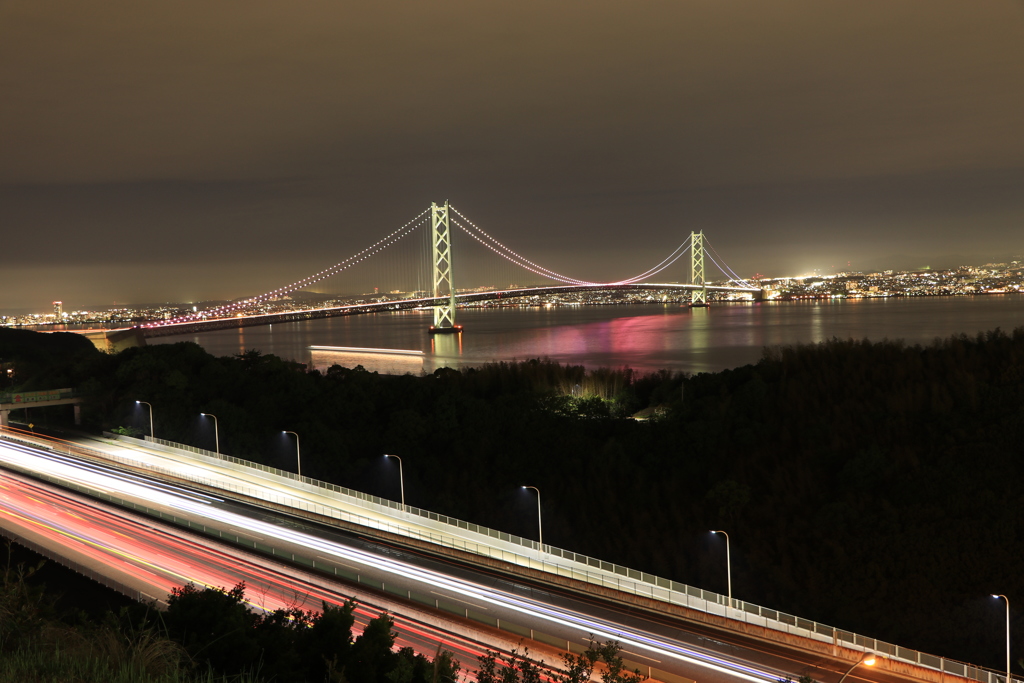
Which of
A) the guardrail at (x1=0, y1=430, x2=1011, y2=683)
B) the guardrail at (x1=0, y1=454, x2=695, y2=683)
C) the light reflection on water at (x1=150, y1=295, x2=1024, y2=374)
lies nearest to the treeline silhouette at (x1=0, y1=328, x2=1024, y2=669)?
the guardrail at (x1=0, y1=430, x2=1011, y2=683)

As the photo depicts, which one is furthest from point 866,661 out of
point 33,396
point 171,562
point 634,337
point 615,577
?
point 634,337

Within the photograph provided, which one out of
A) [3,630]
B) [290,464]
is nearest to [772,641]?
[3,630]

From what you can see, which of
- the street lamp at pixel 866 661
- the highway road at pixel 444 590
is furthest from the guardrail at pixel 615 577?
the highway road at pixel 444 590

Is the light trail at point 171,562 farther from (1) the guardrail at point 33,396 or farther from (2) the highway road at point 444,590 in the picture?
(1) the guardrail at point 33,396

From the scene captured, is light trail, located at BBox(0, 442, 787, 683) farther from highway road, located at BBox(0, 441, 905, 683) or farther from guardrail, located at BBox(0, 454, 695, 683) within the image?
Result: guardrail, located at BBox(0, 454, 695, 683)

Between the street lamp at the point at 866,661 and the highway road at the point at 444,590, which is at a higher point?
the highway road at the point at 444,590

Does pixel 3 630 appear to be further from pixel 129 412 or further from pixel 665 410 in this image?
pixel 129 412

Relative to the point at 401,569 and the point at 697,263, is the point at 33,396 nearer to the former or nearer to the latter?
the point at 401,569
